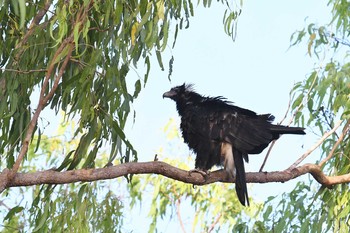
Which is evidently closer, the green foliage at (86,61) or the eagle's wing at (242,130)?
the green foliage at (86,61)

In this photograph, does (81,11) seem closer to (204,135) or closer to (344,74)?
(204,135)

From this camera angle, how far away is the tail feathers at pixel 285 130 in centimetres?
513

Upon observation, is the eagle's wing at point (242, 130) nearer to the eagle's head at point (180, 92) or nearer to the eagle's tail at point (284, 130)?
the eagle's tail at point (284, 130)

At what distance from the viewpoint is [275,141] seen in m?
5.35

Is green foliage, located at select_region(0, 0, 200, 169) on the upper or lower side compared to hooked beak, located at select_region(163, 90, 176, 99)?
lower

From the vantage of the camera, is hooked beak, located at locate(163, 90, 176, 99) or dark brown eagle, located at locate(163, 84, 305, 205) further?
hooked beak, located at locate(163, 90, 176, 99)

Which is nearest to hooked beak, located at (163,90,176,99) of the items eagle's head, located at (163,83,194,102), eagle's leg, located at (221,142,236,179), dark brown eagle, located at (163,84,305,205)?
eagle's head, located at (163,83,194,102)

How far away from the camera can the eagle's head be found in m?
6.16

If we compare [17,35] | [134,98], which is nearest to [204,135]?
[134,98]

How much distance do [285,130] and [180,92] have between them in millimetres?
1162

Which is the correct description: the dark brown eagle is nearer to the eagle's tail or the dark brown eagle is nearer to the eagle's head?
the eagle's tail

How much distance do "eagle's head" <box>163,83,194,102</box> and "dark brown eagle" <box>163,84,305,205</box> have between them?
14cm

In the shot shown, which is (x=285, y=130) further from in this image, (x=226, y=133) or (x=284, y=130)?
(x=226, y=133)

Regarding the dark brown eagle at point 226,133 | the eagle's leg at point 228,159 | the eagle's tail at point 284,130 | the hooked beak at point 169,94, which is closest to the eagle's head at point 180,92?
the hooked beak at point 169,94
